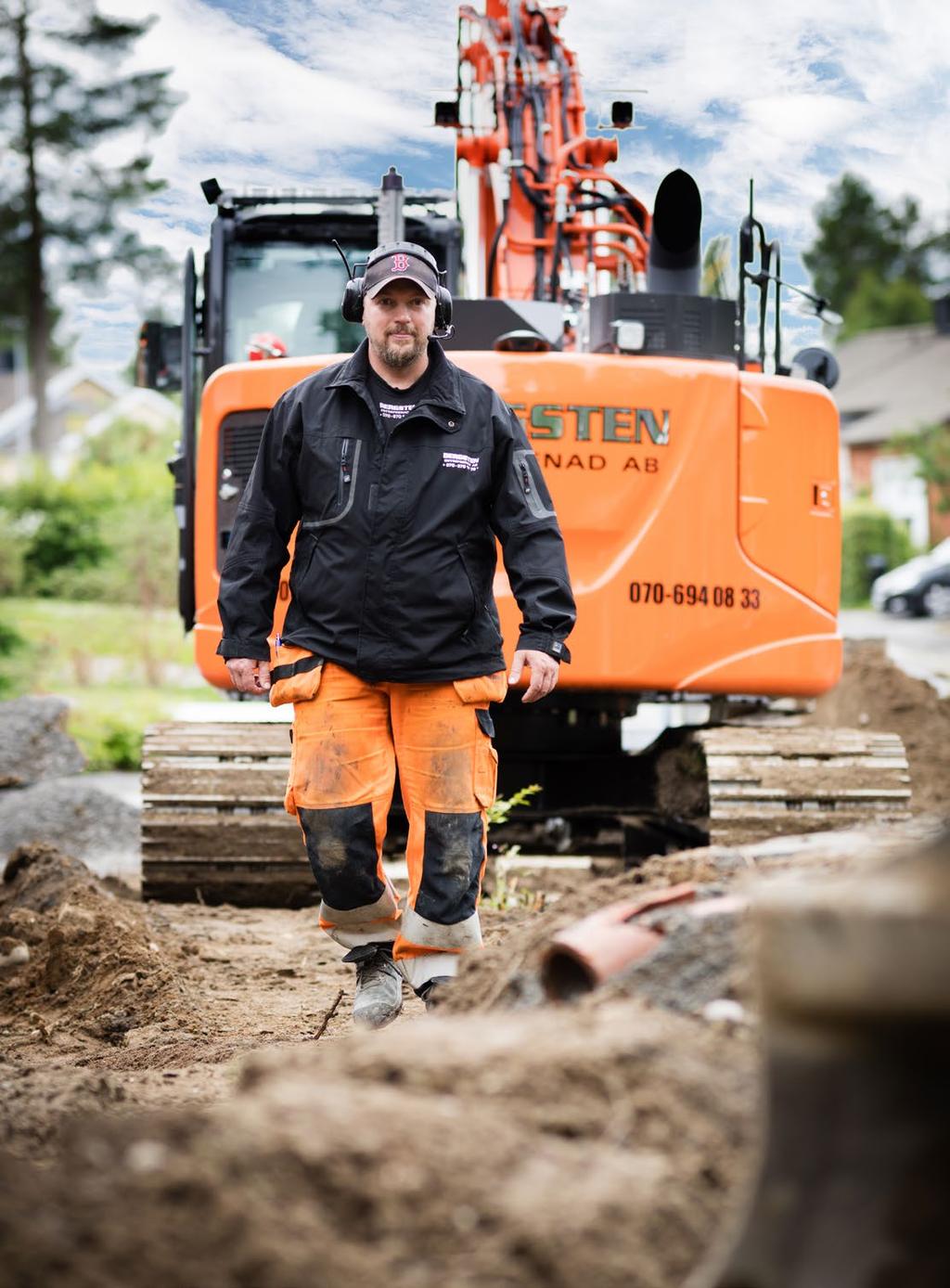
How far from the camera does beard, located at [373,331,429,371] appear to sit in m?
4.66

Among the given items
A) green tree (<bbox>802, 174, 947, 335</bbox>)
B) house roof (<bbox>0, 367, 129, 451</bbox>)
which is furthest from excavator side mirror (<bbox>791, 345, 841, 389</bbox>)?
green tree (<bbox>802, 174, 947, 335</bbox>)

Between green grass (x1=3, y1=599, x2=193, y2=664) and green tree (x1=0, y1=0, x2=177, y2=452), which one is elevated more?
green tree (x1=0, y1=0, x2=177, y2=452)

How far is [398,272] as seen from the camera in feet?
15.4

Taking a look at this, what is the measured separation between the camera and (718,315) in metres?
6.58

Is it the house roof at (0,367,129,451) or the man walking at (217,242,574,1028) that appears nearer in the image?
the man walking at (217,242,574,1028)

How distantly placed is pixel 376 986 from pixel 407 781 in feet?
1.95

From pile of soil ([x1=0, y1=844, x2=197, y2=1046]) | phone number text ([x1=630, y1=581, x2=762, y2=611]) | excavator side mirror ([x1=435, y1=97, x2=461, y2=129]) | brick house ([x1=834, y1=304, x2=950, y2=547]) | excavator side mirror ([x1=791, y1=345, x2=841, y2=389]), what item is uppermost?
brick house ([x1=834, y1=304, x2=950, y2=547])

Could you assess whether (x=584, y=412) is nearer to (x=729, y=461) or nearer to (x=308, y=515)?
(x=729, y=461)

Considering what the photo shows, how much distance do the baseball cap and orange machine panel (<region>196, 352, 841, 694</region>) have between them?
4.78 feet

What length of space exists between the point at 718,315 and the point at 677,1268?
510 centimetres

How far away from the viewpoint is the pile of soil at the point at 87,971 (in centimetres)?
509

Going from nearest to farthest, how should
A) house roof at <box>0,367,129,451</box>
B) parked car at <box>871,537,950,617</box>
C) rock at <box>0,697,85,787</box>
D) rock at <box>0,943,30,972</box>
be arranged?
rock at <box>0,943,30,972</box>, rock at <box>0,697,85,787</box>, parked car at <box>871,537,950,617</box>, house roof at <box>0,367,129,451</box>

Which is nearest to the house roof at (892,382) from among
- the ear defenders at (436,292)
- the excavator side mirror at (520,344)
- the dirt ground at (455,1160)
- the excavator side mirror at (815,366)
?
the excavator side mirror at (815,366)

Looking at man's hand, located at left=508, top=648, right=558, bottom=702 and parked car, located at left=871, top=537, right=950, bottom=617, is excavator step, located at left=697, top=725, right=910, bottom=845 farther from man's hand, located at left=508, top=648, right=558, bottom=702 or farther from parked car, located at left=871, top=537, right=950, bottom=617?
parked car, located at left=871, top=537, right=950, bottom=617
